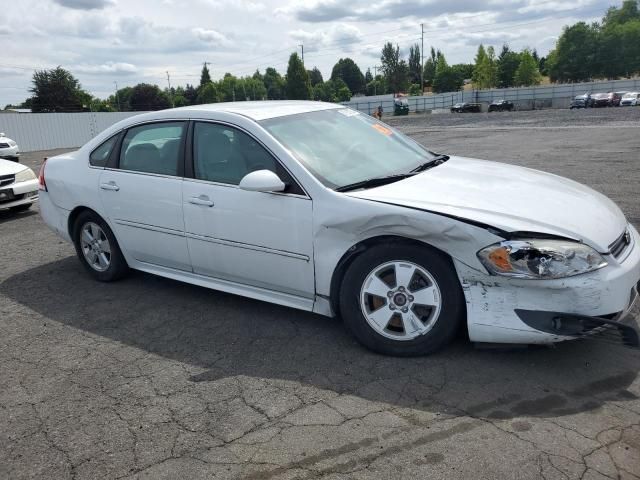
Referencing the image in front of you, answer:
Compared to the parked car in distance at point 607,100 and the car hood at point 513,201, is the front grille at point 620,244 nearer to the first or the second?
the car hood at point 513,201

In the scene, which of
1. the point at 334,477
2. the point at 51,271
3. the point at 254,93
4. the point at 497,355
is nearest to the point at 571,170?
the point at 497,355

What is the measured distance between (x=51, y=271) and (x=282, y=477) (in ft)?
14.3

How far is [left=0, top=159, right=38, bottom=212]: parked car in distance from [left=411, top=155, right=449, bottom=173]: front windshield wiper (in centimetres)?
696

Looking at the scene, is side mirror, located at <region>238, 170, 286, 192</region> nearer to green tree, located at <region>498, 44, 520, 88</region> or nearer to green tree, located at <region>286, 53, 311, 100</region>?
green tree, located at <region>286, 53, 311, 100</region>

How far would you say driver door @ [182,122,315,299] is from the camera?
3904 millimetres

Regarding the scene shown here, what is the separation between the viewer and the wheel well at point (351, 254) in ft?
11.6

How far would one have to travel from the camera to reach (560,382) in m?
3.23

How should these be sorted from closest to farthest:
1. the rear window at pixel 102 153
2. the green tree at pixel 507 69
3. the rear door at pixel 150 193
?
the rear door at pixel 150 193, the rear window at pixel 102 153, the green tree at pixel 507 69

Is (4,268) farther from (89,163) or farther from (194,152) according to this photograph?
(194,152)

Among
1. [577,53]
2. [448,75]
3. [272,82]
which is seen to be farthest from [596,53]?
[272,82]

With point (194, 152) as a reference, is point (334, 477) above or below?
below

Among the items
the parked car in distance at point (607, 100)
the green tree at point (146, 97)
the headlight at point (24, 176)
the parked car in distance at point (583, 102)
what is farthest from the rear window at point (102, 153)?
the green tree at point (146, 97)

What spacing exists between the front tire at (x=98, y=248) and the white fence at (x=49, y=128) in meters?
27.5

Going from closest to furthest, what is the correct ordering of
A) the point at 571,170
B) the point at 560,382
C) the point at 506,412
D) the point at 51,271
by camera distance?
the point at 506,412 < the point at 560,382 < the point at 51,271 < the point at 571,170
